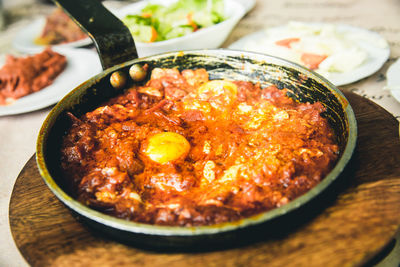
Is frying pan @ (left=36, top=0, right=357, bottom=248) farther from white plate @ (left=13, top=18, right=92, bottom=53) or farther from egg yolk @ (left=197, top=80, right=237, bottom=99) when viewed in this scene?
white plate @ (left=13, top=18, right=92, bottom=53)

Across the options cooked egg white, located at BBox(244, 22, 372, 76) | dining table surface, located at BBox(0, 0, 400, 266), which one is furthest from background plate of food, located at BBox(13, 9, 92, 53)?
cooked egg white, located at BBox(244, 22, 372, 76)

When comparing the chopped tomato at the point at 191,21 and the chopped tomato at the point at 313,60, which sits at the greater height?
the chopped tomato at the point at 191,21

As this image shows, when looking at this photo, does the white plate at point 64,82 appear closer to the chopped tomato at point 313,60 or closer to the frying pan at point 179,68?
the frying pan at point 179,68

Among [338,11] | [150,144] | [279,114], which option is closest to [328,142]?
[279,114]

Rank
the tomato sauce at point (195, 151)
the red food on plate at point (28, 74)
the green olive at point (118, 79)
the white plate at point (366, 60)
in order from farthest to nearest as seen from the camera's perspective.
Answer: the red food on plate at point (28, 74)
the white plate at point (366, 60)
the green olive at point (118, 79)
the tomato sauce at point (195, 151)

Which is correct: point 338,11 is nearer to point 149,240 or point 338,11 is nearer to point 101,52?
point 101,52

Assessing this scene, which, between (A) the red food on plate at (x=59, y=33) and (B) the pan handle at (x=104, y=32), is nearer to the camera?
(B) the pan handle at (x=104, y=32)

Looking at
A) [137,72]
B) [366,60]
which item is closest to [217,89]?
[137,72]

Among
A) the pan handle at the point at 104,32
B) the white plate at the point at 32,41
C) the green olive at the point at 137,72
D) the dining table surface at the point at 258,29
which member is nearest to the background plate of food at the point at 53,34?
the white plate at the point at 32,41
